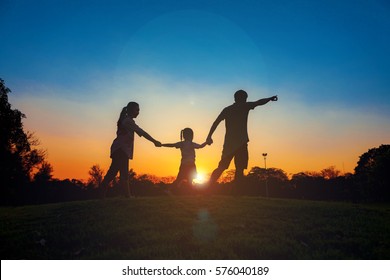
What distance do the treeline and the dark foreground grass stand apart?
32.2 m

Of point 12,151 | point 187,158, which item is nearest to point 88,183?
point 12,151

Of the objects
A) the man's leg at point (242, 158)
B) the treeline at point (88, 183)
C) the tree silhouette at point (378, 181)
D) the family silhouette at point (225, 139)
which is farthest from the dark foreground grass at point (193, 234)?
the tree silhouette at point (378, 181)

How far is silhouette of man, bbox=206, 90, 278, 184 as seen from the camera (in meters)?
10.6

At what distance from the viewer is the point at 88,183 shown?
3723 inches

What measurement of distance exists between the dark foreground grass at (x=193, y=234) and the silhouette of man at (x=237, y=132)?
4.73 ft

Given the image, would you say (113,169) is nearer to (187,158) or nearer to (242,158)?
(187,158)

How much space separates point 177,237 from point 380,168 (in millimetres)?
64065

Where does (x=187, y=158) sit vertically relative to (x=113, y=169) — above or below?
above

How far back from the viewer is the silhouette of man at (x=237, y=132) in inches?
419

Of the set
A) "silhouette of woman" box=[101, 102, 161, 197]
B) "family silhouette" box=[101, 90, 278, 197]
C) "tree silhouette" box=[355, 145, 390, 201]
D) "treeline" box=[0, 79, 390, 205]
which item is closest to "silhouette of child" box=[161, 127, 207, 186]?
"family silhouette" box=[101, 90, 278, 197]

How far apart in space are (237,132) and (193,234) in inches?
170

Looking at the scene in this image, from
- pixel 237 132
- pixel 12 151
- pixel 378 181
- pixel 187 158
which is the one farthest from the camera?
pixel 378 181

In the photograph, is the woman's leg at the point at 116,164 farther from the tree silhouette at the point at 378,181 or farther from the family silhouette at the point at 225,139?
the tree silhouette at the point at 378,181

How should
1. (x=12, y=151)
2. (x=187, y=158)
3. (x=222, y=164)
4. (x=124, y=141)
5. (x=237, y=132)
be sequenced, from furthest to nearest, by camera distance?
1. (x=12, y=151)
2. (x=187, y=158)
3. (x=124, y=141)
4. (x=222, y=164)
5. (x=237, y=132)
